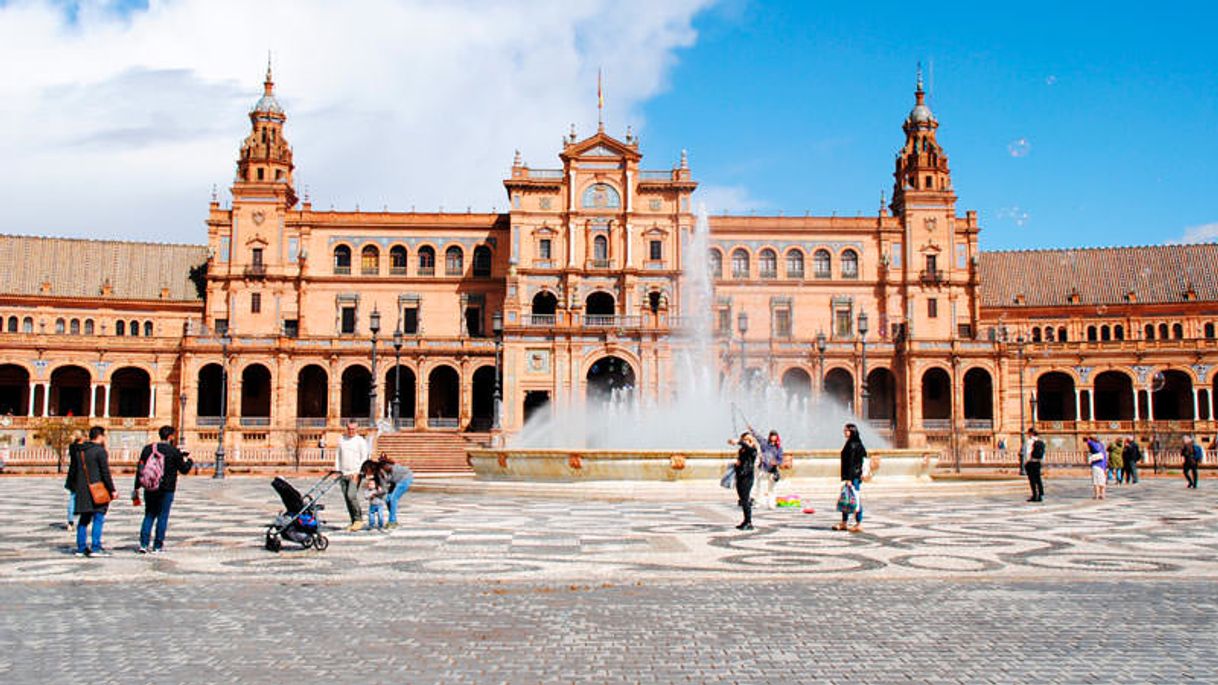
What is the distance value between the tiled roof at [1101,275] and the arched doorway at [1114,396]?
24.3 ft

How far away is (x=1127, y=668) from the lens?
802 cm

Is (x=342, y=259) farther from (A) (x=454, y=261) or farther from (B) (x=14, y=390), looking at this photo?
(B) (x=14, y=390)

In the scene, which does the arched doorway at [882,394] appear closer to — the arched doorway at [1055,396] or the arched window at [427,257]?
the arched doorway at [1055,396]

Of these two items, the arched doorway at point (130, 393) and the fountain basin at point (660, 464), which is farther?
the arched doorway at point (130, 393)

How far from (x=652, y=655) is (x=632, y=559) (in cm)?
573

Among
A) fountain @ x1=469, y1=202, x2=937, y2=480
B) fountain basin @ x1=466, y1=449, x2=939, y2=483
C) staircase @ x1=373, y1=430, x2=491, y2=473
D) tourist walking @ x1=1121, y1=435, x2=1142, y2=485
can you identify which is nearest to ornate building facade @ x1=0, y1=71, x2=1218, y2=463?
fountain @ x1=469, y1=202, x2=937, y2=480

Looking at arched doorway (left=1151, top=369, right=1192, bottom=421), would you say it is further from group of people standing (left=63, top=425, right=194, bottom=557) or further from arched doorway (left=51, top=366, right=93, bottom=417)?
arched doorway (left=51, top=366, right=93, bottom=417)

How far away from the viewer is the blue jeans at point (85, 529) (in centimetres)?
1465

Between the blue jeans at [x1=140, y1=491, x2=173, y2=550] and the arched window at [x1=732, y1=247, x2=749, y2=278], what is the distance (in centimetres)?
5991

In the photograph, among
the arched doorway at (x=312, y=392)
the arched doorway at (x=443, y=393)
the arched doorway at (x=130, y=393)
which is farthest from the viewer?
the arched doorway at (x=130, y=393)

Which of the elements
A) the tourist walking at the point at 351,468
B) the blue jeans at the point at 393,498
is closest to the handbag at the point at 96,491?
the tourist walking at the point at 351,468

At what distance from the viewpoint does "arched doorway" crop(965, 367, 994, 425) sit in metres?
67.8

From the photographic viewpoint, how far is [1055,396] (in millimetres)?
73938

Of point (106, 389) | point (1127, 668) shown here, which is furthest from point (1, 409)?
point (1127, 668)
